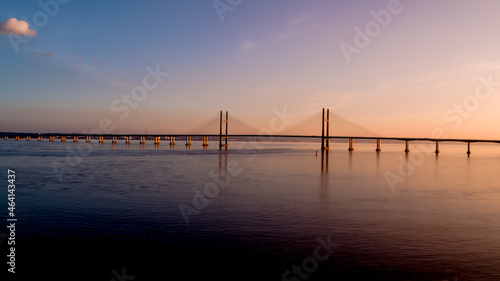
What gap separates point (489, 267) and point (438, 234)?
12.2 feet

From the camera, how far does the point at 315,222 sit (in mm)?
15047

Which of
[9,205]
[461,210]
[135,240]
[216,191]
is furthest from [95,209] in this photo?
[461,210]

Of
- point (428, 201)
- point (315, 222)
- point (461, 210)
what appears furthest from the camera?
point (428, 201)

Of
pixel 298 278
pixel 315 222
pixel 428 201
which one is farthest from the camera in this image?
pixel 428 201

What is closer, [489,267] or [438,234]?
[489,267]

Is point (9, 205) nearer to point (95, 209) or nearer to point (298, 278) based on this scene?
point (95, 209)

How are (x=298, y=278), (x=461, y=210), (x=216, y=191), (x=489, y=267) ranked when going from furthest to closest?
(x=216, y=191) < (x=461, y=210) < (x=489, y=267) < (x=298, y=278)

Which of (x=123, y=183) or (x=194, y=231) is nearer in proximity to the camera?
(x=194, y=231)

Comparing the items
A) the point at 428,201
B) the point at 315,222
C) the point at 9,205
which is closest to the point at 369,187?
the point at 428,201

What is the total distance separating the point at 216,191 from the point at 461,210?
47.3 ft

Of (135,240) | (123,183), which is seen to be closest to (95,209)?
(135,240)

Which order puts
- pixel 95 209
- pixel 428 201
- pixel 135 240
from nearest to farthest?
1. pixel 135 240
2. pixel 95 209
3. pixel 428 201

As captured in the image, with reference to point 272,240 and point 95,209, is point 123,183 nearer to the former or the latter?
point 95,209

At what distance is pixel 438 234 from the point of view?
43.4ft
